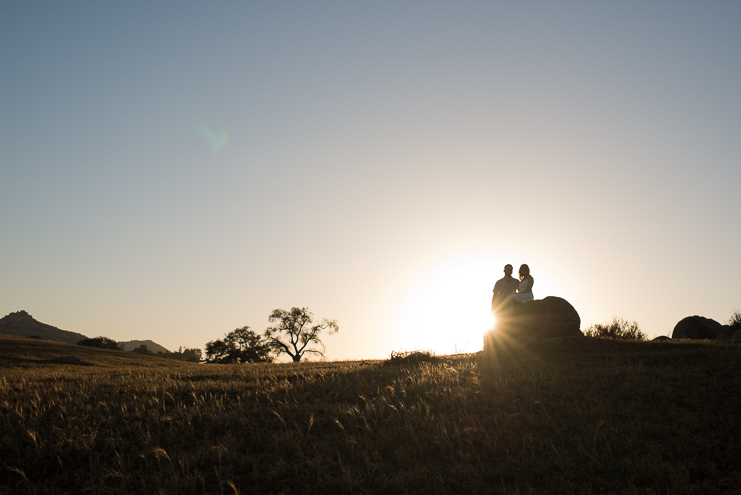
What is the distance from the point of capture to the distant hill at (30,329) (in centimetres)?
12307

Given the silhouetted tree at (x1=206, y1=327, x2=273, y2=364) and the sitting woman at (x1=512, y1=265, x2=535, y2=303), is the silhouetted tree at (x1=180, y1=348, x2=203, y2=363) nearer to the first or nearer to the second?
the silhouetted tree at (x1=206, y1=327, x2=273, y2=364)

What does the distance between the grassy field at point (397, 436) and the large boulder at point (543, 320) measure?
19.1 feet

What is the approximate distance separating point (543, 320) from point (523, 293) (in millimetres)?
1398

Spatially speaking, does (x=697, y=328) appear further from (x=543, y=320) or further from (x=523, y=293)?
(x=523, y=293)

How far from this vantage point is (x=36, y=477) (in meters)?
5.82

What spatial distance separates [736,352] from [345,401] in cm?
1126

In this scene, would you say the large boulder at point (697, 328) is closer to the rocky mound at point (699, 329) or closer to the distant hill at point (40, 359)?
the rocky mound at point (699, 329)

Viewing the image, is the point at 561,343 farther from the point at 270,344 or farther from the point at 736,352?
the point at 270,344

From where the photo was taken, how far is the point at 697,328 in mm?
21812

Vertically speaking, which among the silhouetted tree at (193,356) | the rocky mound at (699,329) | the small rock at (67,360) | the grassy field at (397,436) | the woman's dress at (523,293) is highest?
the woman's dress at (523,293)

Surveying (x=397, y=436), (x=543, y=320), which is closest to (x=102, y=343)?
(x=543, y=320)

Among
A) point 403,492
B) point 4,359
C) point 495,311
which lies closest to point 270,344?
point 4,359

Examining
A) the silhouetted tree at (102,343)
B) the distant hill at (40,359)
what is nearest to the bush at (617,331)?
the distant hill at (40,359)

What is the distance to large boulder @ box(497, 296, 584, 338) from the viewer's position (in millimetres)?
16312
